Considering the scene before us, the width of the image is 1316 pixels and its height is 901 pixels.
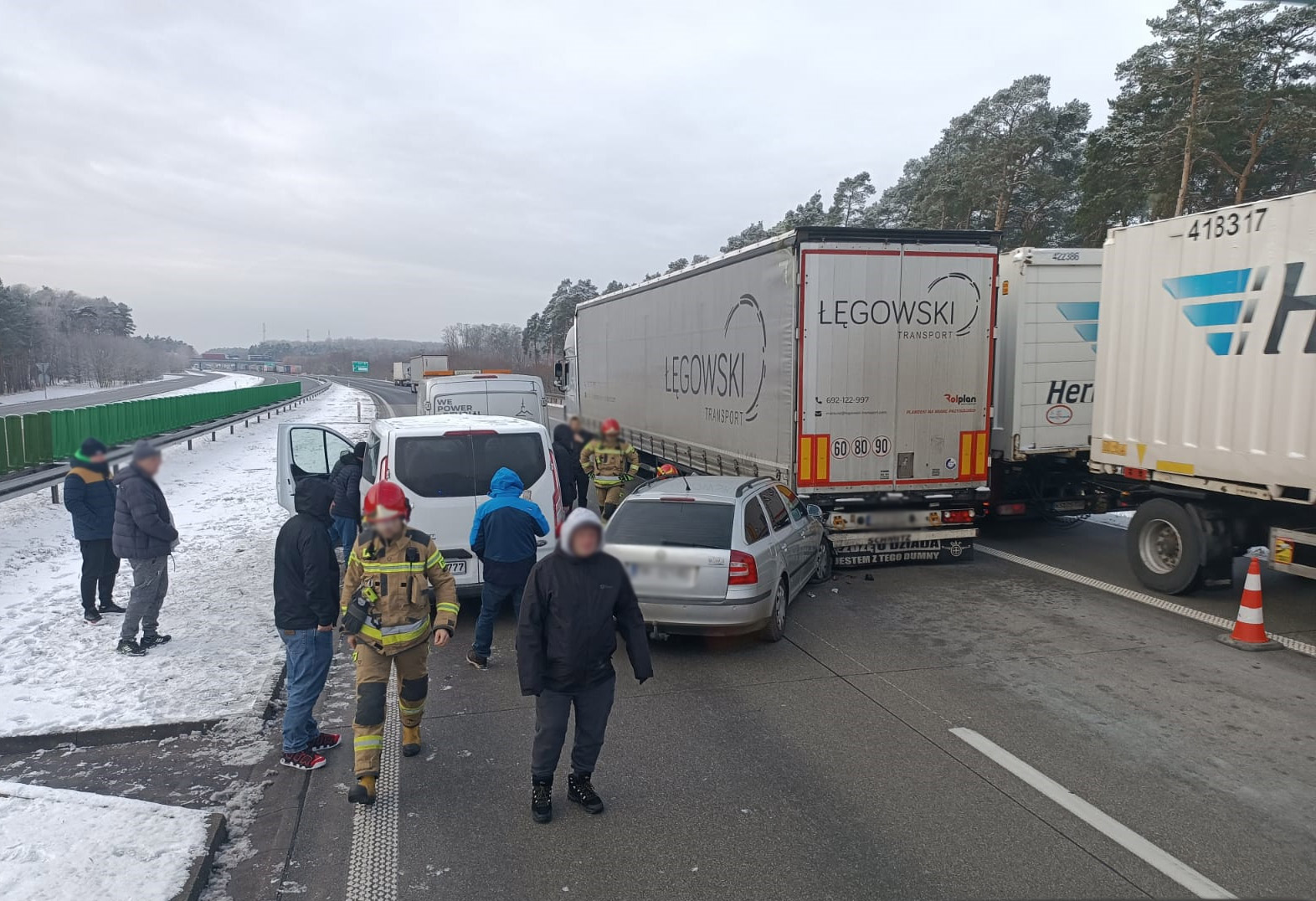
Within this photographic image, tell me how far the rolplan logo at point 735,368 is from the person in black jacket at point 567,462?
2043mm

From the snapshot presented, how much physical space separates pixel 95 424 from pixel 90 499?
14308mm

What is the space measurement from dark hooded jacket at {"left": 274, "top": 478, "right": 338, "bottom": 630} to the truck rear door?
5.93 meters

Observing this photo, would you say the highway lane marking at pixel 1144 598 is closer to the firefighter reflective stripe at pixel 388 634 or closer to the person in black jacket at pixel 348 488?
the firefighter reflective stripe at pixel 388 634

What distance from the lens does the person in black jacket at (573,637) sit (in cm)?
440

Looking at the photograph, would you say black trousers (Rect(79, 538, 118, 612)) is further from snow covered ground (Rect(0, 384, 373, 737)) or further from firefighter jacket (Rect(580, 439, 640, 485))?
firefighter jacket (Rect(580, 439, 640, 485))

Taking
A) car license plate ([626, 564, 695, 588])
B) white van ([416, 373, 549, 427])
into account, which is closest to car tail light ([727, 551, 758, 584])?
car license plate ([626, 564, 695, 588])

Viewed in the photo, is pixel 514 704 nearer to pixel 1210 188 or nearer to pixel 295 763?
pixel 295 763

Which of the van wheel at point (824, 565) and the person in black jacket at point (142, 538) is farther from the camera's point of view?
the van wheel at point (824, 565)

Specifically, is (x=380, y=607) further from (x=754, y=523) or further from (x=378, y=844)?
(x=754, y=523)

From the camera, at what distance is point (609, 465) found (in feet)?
39.9

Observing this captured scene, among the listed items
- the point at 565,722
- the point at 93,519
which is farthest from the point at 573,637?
the point at 93,519

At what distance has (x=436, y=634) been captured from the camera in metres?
4.89

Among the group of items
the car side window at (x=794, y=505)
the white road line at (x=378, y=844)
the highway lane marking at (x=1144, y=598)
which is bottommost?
the white road line at (x=378, y=844)

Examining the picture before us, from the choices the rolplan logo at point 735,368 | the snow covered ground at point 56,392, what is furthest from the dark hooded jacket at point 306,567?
the snow covered ground at point 56,392
